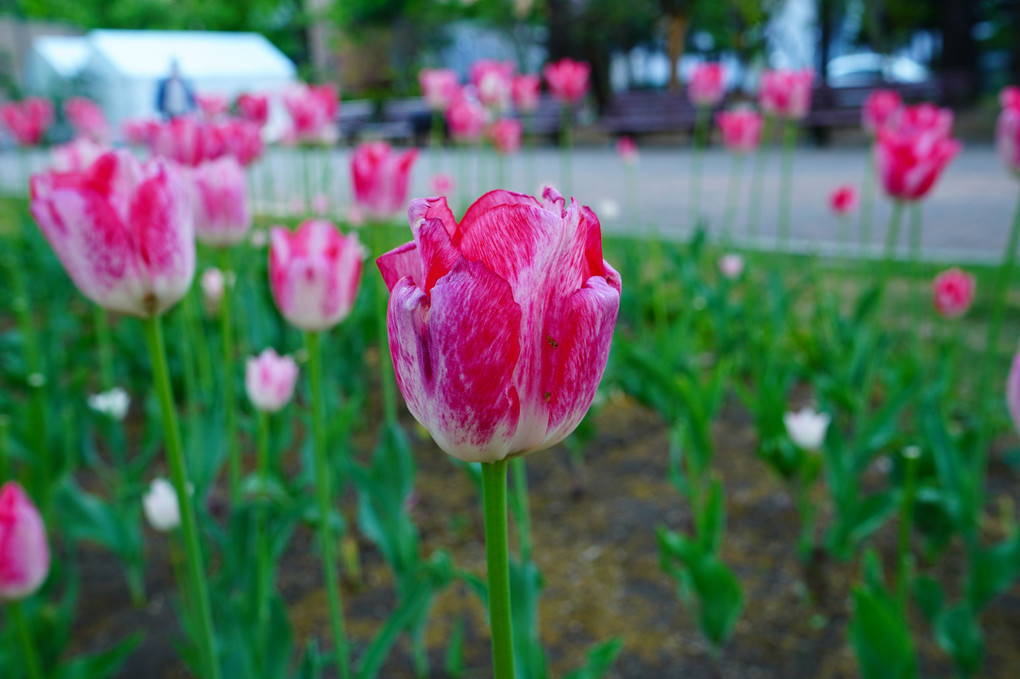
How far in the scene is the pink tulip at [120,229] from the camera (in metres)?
0.75

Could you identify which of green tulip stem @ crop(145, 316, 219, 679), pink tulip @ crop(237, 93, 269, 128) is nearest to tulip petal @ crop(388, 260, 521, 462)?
green tulip stem @ crop(145, 316, 219, 679)

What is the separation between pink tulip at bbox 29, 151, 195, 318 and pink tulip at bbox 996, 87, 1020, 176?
153 cm

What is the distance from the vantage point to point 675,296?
3291mm

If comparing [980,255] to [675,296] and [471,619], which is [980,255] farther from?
[471,619]

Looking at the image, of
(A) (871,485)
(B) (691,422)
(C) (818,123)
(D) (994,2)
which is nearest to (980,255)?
(A) (871,485)

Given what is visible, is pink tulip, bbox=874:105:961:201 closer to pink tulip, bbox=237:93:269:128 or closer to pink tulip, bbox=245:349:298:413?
pink tulip, bbox=245:349:298:413

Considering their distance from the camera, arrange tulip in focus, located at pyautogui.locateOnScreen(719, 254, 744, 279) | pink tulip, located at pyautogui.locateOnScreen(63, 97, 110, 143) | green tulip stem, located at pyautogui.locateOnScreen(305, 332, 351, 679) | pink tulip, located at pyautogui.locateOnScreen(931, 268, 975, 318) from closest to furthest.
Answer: green tulip stem, located at pyautogui.locateOnScreen(305, 332, 351, 679)
pink tulip, located at pyautogui.locateOnScreen(931, 268, 975, 318)
tulip in focus, located at pyautogui.locateOnScreen(719, 254, 744, 279)
pink tulip, located at pyautogui.locateOnScreen(63, 97, 110, 143)

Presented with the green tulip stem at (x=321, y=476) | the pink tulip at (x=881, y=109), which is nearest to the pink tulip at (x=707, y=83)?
the pink tulip at (x=881, y=109)

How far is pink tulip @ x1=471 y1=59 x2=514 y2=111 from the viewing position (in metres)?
3.16

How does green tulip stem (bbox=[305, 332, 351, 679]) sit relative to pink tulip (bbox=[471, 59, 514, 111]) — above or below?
below

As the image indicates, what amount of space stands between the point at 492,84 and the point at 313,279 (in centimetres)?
234

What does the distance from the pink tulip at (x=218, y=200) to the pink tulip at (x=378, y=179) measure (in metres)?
0.26

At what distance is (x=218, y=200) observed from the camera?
4.11 ft

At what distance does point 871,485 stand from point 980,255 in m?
3.02
